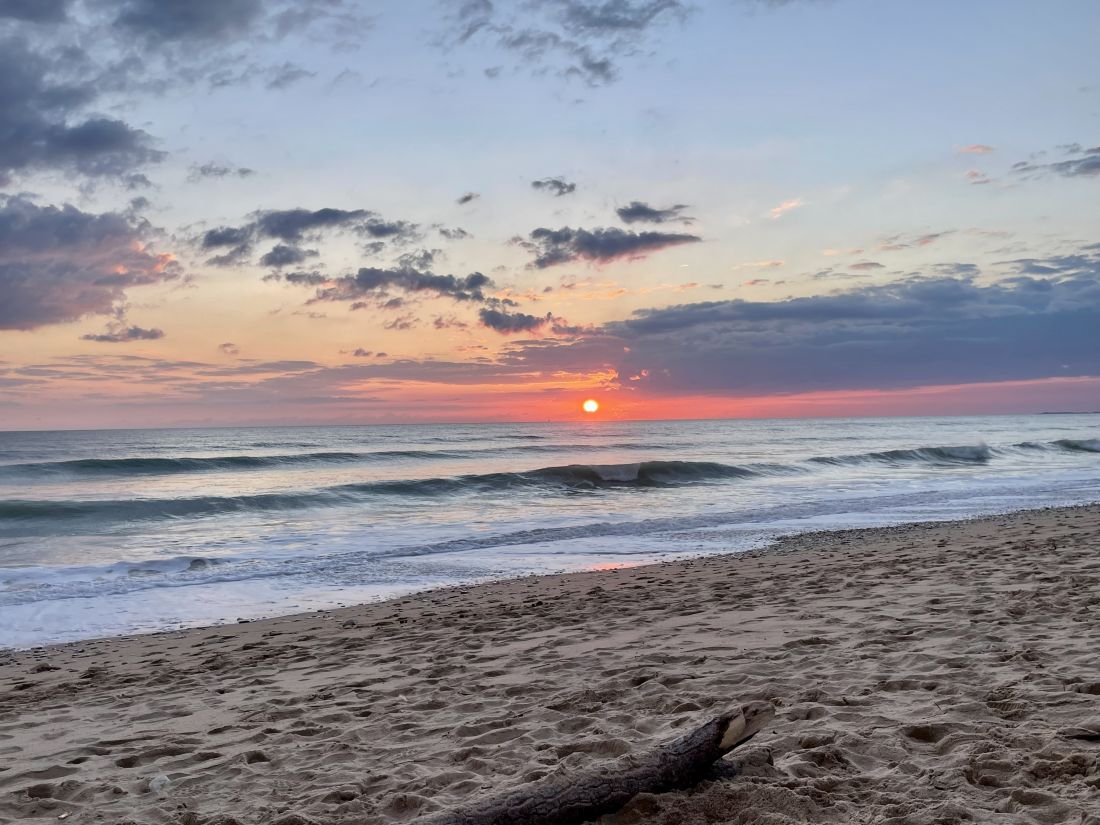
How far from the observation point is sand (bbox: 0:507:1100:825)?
3.46m

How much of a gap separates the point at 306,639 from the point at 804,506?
657 inches

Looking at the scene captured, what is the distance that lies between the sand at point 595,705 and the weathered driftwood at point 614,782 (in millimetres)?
89

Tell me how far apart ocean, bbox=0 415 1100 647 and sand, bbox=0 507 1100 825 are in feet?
9.50

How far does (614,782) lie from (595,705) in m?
1.42

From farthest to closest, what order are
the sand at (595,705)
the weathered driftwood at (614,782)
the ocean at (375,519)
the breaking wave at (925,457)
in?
the breaking wave at (925,457)
the ocean at (375,519)
the sand at (595,705)
the weathered driftwood at (614,782)

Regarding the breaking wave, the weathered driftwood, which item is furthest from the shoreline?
the breaking wave

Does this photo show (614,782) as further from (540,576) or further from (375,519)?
(375,519)

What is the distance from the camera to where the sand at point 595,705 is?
346 cm

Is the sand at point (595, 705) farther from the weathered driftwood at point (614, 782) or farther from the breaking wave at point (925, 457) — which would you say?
the breaking wave at point (925, 457)

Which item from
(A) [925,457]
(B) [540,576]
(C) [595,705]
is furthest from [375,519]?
(A) [925,457]

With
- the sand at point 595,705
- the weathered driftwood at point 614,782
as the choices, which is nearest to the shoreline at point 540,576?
the sand at point 595,705

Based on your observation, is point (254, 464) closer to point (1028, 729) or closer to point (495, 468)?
point (495, 468)

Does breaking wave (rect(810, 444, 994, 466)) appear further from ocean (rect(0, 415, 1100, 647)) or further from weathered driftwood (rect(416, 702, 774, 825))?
weathered driftwood (rect(416, 702, 774, 825))

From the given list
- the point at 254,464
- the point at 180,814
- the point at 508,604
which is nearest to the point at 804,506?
the point at 508,604
